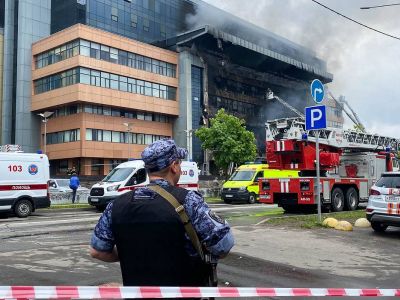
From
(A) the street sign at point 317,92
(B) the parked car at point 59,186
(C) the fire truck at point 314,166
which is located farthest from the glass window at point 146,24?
(A) the street sign at point 317,92

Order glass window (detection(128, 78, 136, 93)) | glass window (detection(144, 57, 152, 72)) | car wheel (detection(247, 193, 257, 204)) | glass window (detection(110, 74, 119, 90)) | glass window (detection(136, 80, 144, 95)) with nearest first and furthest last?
car wheel (detection(247, 193, 257, 204)), glass window (detection(110, 74, 119, 90)), glass window (detection(128, 78, 136, 93)), glass window (detection(136, 80, 144, 95)), glass window (detection(144, 57, 152, 72))

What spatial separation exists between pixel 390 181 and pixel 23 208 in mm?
12576

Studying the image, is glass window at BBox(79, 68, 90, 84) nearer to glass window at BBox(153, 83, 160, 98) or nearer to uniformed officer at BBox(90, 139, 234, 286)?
glass window at BBox(153, 83, 160, 98)

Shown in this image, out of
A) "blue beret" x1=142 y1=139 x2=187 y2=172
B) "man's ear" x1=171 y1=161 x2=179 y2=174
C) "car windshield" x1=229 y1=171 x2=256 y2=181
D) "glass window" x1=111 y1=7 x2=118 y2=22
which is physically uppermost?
"glass window" x1=111 y1=7 x2=118 y2=22

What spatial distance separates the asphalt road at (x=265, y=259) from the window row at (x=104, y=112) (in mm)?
41009

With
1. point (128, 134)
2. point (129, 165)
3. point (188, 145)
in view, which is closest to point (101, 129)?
point (128, 134)

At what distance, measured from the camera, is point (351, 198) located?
17.3m

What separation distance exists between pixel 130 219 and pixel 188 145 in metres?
55.8

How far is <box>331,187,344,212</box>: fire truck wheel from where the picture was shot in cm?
1636

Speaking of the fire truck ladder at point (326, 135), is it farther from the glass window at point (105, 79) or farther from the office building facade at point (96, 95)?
the glass window at point (105, 79)

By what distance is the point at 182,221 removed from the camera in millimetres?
2404

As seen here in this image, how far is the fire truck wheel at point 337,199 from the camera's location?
16359 millimetres

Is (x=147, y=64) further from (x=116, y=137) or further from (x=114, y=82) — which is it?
(x=116, y=137)

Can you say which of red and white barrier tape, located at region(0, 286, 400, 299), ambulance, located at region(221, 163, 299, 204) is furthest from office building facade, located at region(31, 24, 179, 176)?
red and white barrier tape, located at region(0, 286, 400, 299)
